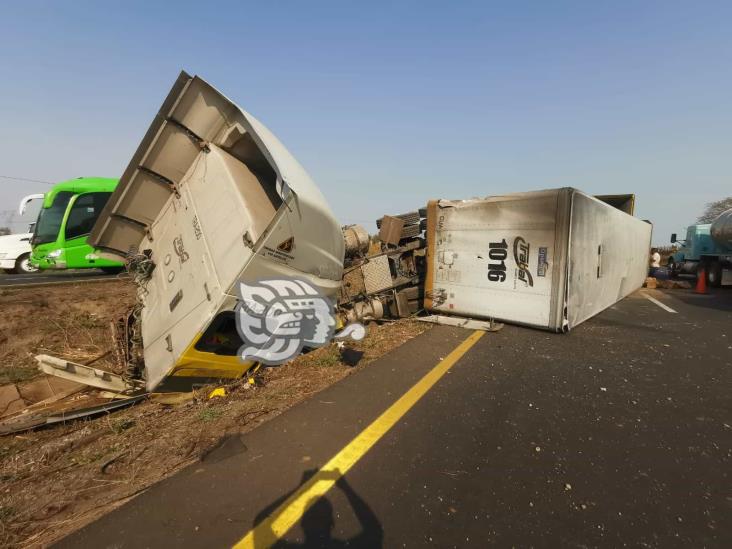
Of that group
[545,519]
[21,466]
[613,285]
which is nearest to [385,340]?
[545,519]

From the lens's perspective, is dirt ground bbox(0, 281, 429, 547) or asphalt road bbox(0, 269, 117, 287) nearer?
dirt ground bbox(0, 281, 429, 547)

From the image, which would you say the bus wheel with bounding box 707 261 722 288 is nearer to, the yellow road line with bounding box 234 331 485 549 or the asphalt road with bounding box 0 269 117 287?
the yellow road line with bounding box 234 331 485 549

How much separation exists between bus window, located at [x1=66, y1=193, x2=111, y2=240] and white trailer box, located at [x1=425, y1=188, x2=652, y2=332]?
992 cm

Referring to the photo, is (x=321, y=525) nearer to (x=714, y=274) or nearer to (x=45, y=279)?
(x=45, y=279)

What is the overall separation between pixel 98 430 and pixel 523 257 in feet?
→ 19.3

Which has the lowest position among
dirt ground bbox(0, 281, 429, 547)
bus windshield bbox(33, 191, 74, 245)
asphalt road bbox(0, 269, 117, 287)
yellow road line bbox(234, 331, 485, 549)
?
dirt ground bbox(0, 281, 429, 547)

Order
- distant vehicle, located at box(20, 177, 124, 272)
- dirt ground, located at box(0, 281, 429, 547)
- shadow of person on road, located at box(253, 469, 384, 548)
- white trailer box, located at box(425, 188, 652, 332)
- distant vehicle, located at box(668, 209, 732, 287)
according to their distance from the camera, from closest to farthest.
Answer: shadow of person on road, located at box(253, 469, 384, 548)
dirt ground, located at box(0, 281, 429, 547)
white trailer box, located at box(425, 188, 652, 332)
distant vehicle, located at box(20, 177, 124, 272)
distant vehicle, located at box(668, 209, 732, 287)

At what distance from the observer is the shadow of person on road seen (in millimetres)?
1728

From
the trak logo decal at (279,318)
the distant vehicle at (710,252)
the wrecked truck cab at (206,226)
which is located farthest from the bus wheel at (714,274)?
the trak logo decal at (279,318)

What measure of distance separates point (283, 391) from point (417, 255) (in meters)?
4.85

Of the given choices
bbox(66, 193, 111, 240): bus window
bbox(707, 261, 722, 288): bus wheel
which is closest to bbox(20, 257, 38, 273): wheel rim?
bbox(66, 193, 111, 240): bus window

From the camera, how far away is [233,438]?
268 centimetres

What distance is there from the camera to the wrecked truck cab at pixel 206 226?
3373mm

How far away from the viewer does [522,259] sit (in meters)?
5.57
